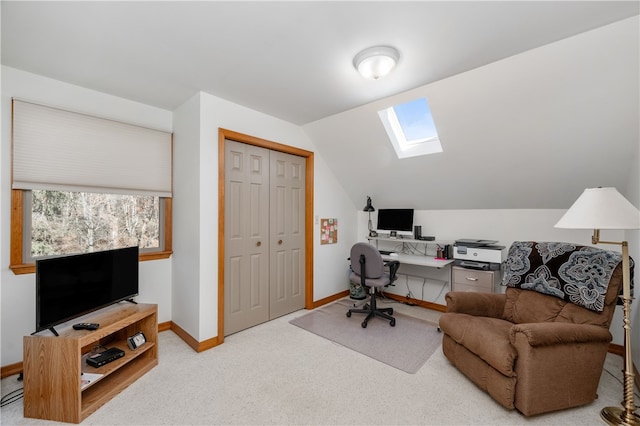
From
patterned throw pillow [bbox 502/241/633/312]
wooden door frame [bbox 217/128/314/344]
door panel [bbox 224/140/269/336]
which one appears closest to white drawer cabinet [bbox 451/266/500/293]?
patterned throw pillow [bbox 502/241/633/312]

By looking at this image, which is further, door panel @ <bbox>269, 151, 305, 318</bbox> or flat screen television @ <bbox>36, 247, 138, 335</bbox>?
door panel @ <bbox>269, 151, 305, 318</bbox>

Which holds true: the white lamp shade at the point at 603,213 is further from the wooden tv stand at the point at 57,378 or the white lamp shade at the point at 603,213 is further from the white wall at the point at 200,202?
the wooden tv stand at the point at 57,378

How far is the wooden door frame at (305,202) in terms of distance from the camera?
9.11 feet

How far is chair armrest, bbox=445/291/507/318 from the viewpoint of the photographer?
7.92 feet

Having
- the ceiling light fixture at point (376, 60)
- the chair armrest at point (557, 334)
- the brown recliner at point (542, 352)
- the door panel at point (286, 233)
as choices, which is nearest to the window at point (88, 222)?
the door panel at point (286, 233)

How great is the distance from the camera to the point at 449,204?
3611mm

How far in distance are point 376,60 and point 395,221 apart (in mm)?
2442

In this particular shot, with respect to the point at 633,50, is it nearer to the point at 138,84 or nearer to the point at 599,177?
the point at 599,177

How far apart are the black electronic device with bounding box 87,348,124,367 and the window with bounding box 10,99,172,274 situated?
0.90 meters

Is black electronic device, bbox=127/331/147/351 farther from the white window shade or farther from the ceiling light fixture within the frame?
the ceiling light fixture

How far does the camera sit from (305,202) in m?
3.78

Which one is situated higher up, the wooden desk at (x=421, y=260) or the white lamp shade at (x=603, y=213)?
the white lamp shade at (x=603, y=213)

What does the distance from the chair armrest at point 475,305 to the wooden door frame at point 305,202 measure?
1.86 meters

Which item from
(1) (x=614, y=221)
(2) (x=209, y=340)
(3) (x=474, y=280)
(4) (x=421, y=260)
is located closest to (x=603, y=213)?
(1) (x=614, y=221)
